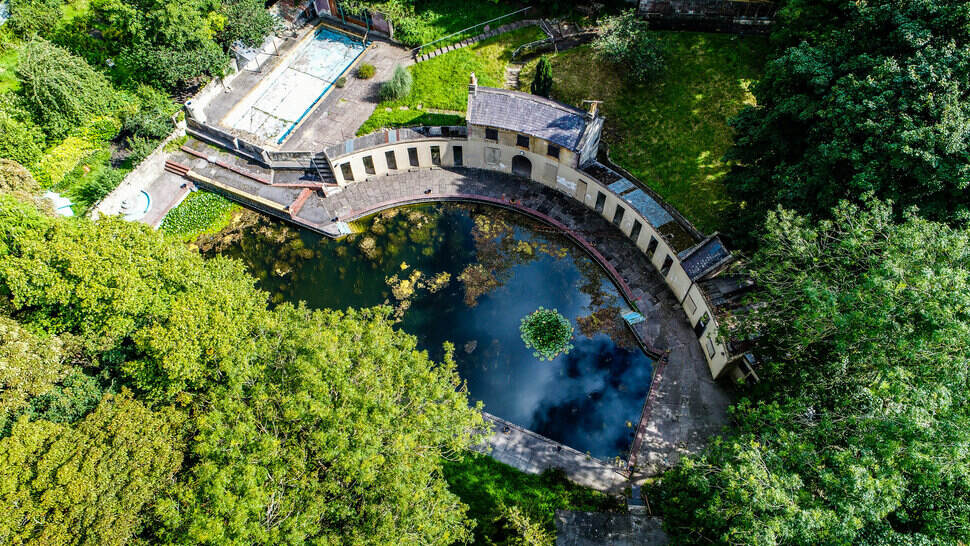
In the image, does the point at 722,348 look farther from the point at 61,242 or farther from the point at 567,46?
the point at 61,242

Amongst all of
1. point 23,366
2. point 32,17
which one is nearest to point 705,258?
point 23,366

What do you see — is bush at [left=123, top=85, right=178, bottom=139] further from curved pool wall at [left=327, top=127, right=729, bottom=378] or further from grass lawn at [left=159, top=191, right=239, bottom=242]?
curved pool wall at [left=327, top=127, right=729, bottom=378]

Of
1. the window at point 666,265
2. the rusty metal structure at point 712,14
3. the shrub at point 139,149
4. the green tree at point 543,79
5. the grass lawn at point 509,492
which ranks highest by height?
the rusty metal structure at point 712,14

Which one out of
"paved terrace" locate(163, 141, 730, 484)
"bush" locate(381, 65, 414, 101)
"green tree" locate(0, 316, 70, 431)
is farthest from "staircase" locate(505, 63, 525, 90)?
"green tree" locate(0, 316, 70, 431)

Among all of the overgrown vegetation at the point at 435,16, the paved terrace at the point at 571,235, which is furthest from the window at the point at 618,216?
the overgrown vegetation at the point at 435,16

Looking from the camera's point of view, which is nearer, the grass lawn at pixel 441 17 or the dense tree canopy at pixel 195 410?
the dense tree canopy at pixel 195 410

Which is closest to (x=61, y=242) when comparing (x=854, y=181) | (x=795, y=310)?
(x=795, y=310)

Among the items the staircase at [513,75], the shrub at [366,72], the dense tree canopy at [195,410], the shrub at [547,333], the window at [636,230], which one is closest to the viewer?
the dense tree canopy at [195,410]

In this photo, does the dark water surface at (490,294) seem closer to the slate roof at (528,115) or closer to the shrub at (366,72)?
the slate roof at (528,115)
